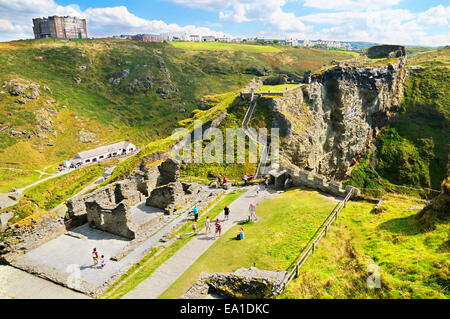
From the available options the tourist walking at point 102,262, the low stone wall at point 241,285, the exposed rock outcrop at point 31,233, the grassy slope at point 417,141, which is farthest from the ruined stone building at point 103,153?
the low stone wall at point 241,285

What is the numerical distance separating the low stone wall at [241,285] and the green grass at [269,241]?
0.82 m

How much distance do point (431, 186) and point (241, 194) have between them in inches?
2473

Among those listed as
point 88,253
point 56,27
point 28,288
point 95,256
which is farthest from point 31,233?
point 56,27

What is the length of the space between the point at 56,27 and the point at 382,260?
212327 millimetres

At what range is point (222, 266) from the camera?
15.5 metres

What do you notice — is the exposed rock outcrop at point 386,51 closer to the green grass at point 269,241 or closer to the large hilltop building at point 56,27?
the green grass at point 269,241

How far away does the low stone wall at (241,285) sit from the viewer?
1259 centimetres

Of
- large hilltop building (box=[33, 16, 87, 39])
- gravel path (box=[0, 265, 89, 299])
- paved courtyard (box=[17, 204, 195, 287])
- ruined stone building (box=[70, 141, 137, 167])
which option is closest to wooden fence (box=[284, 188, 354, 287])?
paved courtyard (box=[17, 204, 195, 287])

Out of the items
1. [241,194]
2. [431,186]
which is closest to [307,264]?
[241,194]

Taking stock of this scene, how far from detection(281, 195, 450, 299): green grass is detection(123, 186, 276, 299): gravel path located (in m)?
6.89

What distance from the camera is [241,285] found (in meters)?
13.4

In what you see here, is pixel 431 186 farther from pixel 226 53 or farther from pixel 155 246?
pixel 226 53

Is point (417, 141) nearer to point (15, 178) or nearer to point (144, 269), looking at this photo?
point (144, 269)

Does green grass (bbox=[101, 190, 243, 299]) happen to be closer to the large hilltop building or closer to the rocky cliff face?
the rocky cliff face
